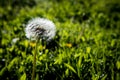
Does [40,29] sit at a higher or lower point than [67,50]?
higher

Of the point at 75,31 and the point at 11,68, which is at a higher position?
the point at 75,31

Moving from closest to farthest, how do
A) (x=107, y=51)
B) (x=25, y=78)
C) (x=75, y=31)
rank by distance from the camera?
(x=25, y=78) < (x=107, y=51) < (x=75, y=31)

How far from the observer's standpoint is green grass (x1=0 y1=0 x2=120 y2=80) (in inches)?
111

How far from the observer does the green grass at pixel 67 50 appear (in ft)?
9.22

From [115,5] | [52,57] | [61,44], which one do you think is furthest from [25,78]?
[115,5]

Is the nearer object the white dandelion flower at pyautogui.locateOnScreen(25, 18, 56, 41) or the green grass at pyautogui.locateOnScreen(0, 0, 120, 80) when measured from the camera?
the white dandelion flower at pyautogui.locateOnScreen(25, 18, 56, 41)

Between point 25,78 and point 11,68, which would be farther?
point 11,68

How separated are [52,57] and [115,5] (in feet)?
12.3

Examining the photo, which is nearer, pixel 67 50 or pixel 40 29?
pixel 40 29


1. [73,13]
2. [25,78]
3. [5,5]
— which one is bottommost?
[25,78]

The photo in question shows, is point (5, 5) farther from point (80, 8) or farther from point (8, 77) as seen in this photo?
point (8, 77)

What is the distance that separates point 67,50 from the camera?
3252 mm

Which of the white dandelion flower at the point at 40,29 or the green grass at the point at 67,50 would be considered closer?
the white dandelion flower at the point at 40,29

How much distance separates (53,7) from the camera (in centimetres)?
567
